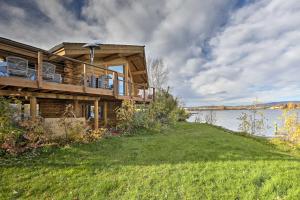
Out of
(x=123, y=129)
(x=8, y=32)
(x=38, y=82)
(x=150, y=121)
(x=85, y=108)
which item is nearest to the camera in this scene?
(x=38, y=82)

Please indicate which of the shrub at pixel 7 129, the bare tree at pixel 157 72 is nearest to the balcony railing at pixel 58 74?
the shrub at pixel 7 129

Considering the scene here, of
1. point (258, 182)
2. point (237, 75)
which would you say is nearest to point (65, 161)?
point (258, 182)

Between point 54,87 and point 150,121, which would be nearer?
point 54,87

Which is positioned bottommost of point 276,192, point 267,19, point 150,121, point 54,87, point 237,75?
point 276,192

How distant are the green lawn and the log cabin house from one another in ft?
7.80

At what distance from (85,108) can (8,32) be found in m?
6.92

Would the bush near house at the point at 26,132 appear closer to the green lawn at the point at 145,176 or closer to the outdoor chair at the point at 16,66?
the green lawn at the point at 145,176

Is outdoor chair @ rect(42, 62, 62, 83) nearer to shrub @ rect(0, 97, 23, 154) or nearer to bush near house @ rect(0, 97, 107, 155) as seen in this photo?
bush near house @ rect(0, 97, 107, 155)

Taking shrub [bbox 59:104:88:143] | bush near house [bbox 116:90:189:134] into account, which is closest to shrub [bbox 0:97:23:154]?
shrub [bbox 59:104:88:143]

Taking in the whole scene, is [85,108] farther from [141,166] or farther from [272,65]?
[272,65]

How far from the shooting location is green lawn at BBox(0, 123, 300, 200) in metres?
3.79

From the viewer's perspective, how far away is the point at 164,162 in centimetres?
524

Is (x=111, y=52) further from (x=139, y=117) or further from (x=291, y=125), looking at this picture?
(x=291, y=125)

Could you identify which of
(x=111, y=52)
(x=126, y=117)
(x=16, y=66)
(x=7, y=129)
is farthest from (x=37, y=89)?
(x=111, y=52)
